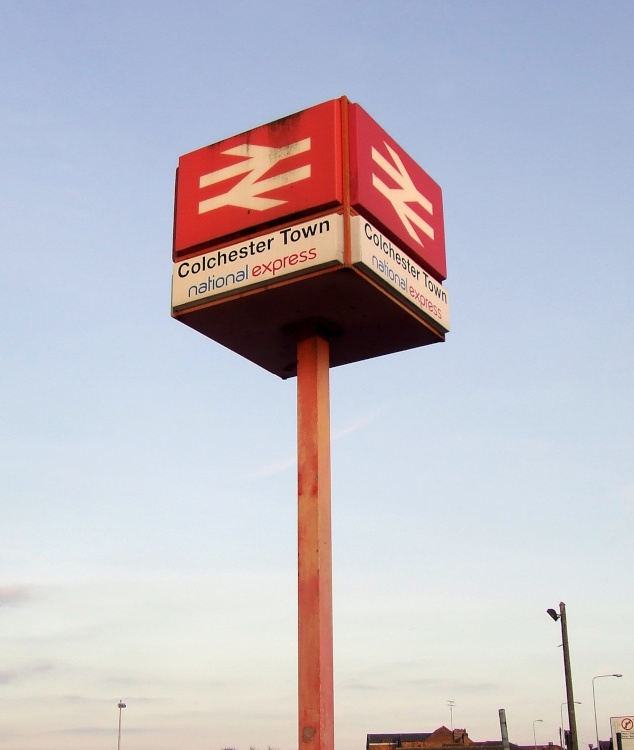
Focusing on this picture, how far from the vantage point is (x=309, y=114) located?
2111 cm

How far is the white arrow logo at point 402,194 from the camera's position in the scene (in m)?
21.2

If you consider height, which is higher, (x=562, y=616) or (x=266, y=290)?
(x=266, y=290)

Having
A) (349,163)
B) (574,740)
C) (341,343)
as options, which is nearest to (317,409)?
(341,343)

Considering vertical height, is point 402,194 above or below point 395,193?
above

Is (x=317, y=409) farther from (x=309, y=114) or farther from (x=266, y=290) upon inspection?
(x=309, y=114)

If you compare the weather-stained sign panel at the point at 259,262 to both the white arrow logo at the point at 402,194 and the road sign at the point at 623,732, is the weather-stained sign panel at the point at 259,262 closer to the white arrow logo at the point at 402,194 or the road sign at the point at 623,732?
the white arrow logo at the point at 402,194

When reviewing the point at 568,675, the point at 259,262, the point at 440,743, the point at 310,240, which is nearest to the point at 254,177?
the point at 259,262

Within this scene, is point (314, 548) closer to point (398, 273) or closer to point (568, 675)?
point (398, 273)

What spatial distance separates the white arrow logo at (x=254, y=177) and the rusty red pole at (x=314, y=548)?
129 inches

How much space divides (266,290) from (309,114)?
13.0 ft

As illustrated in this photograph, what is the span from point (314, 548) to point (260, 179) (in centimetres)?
795

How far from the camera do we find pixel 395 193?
857 inches

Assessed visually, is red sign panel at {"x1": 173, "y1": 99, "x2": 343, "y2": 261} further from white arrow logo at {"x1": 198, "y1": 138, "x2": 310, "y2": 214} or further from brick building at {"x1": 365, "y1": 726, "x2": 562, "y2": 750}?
brick building at {"x1": 365, "y1": 726, "x2": 562, "y2": 750}

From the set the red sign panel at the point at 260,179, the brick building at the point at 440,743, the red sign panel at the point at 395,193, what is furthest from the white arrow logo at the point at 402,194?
the brick building at the point at 440,743
